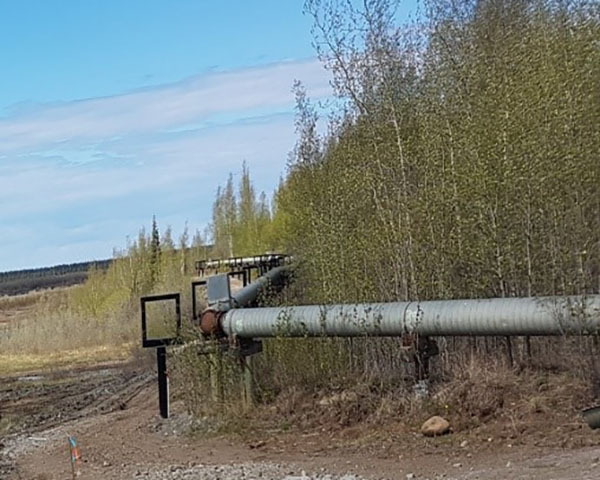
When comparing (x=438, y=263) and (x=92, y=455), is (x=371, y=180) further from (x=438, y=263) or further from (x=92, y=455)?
(x=92, y=455)

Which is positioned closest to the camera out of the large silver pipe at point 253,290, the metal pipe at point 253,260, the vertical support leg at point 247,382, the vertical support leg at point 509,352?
the vertical support leg at point 509,352

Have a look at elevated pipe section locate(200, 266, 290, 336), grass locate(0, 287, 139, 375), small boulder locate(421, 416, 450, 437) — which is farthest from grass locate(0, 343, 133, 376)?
small boulder locate(421, 416, 450, 437)

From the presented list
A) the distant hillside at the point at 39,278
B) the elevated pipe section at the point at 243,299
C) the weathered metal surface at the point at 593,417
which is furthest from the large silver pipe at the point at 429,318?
the distant hillside at the point at 39,278

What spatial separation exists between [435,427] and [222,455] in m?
2.68

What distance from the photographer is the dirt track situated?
1046 cm

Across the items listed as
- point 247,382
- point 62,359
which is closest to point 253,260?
point 247,382

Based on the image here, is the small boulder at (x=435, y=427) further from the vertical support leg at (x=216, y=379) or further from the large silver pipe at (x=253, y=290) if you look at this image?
the large silver pipe at (x=253, y=290)

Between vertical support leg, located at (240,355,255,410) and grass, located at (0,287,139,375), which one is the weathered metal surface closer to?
vertical support leg, located at (240,355,255,410)

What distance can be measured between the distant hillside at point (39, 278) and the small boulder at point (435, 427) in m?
71.1

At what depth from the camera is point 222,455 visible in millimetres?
13008

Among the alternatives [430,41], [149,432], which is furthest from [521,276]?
[149,432]

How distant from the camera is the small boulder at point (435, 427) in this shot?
1229cm

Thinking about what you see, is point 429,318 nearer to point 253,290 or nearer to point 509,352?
point 509,352

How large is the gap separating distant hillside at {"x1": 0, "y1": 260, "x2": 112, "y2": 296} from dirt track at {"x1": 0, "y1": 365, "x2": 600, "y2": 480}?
6587cm
